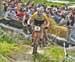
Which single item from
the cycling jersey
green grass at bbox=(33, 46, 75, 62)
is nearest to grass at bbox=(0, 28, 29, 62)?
green grass at bbox=(33, 46, 75, 62)

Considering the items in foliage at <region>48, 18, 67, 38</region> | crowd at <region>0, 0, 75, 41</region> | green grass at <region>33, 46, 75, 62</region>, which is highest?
crowd at <region>0, 0, 75, 41</region>

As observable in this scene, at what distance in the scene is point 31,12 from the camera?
9.92 meters

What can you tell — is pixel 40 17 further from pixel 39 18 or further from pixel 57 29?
pixel 57 29

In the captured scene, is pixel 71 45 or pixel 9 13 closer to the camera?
pixel 71 45

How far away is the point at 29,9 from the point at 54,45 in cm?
102

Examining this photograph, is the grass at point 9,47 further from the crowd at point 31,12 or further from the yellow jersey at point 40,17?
the yellow jersey at point 40,17

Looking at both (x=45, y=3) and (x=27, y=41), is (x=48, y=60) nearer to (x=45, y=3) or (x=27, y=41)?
(x=27, y=41)

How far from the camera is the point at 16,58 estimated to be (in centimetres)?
968

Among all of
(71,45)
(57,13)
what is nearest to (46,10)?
(57,13)

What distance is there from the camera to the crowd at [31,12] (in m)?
9.76

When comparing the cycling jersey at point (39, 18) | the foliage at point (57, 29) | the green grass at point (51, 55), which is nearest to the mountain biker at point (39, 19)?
the cycling jersey at point (39, 18)

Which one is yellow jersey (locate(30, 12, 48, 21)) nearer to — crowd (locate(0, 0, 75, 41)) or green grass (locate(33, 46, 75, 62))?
crowd (locate(0, 0, 75, 41))

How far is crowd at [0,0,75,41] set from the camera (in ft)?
32.0

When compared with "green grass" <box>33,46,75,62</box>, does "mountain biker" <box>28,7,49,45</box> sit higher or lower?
higher
